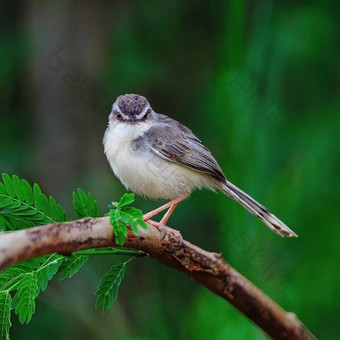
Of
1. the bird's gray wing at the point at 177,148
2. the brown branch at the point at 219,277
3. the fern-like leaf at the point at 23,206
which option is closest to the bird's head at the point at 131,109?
the bird's gray wing at the point at 177,148

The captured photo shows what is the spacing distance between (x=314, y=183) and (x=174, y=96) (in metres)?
2.86

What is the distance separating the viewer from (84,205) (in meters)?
2.57

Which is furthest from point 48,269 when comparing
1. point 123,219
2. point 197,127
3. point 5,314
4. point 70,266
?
point 197,127

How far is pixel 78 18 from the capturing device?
7.05 meters

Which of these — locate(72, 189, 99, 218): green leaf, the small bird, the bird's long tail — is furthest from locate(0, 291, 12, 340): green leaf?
the bird's long tail

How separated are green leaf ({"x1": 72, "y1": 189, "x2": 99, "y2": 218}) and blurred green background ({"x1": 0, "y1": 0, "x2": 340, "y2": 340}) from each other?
4.76 feet

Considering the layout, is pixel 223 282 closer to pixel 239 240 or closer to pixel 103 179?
pixel 239 240

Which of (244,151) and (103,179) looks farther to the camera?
(103,179)

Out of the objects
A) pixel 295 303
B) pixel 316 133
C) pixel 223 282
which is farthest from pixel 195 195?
pixel 223 282

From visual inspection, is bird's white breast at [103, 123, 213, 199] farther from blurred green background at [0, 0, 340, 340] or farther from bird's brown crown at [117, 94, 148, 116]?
blurred green background at [0, 0, 340, 340]

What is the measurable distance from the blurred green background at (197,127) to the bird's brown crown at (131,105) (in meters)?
0.59

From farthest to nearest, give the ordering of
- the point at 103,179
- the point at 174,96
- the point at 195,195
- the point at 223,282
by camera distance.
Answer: the point at 174,96 → the point at 103,179 → the point at 195,195 → the point at 223,282

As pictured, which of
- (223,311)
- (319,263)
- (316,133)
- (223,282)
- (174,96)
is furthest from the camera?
(174,96)

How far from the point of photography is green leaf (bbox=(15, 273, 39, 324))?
232 cm
